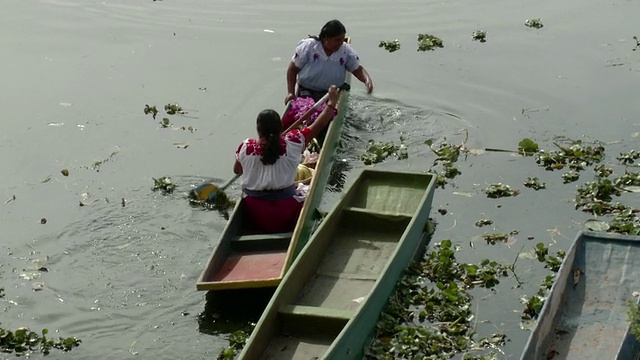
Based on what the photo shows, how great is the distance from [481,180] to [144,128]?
4130mm

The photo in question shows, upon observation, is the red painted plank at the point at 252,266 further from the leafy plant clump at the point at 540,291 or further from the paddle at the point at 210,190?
the leafy plant clump at the point at 540,291

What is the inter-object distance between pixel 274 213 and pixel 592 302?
2.78 m

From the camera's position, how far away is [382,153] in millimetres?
11500

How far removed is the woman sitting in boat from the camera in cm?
915

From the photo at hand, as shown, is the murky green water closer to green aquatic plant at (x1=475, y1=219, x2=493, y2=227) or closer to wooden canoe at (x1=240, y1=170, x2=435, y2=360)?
green aquatic plant at (x1=475, y1=219, x2=493, y2=227)

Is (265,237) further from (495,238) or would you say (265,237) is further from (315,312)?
(495,238)

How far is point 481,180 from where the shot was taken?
36.0 feet

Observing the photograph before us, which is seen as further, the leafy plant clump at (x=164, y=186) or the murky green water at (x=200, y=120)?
the leafy plant clump at (x=164, y=186)

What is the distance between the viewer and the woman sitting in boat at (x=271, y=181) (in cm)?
915

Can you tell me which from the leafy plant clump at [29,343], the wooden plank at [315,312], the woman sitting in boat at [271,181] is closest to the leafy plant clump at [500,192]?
the woman sitting in boat at [271,181]

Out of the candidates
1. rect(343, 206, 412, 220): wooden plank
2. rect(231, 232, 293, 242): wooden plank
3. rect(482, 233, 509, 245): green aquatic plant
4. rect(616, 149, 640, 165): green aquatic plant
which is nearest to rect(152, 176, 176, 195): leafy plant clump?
rect(231, 232, 293, 242): wooden plank

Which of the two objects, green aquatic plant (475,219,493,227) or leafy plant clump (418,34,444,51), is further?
leafy plant clump (418,34,444,51)

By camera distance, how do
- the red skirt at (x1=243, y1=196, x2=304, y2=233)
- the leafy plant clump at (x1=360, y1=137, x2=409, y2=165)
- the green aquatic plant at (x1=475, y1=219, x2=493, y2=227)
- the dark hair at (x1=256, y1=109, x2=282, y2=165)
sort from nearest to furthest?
the dark hair at (x1=256, y1=109, x2=282, y2=165), the red skirt at (x1=243, y1=196, x2=304, y2=233), the green aquatic plant at (x1=475, y1=219, x2=493, y2=227), the leafy plant clump at (x1=360, y1=137, x2=409, y2=165)

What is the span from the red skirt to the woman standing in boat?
2.75 metres
